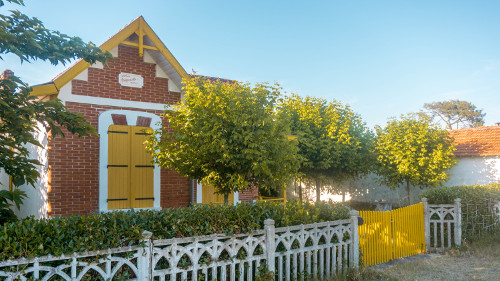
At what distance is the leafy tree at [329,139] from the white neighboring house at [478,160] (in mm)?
4898

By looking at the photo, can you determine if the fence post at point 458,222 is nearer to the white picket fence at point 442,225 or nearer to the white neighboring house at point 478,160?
the white picket fence at point 442,225

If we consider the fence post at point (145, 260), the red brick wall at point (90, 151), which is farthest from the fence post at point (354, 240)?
the red brick wall at point (90, 151)

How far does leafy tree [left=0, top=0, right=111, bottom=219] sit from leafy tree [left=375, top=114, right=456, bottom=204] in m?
17.1

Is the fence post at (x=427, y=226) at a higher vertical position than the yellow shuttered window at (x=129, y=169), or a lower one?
lower

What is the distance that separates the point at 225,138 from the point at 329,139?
1460 centimetres

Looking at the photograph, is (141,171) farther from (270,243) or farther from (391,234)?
(391,234)

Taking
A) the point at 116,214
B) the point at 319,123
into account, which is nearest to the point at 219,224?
A: the point at 116,214

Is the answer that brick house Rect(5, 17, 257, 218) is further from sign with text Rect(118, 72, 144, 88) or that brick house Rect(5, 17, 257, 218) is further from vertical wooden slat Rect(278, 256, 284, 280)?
vertical wooden slat Rect(278, 256, 284, 280)

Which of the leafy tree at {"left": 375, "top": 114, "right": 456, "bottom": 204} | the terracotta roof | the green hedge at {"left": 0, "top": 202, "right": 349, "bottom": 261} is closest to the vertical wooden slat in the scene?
the green hedge at {"left": 0, "top": 202, "right": 349, "bottom": 261}

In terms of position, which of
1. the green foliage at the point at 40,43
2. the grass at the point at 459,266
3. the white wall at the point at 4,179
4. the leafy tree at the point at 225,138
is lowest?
the grass at the point at 459,266

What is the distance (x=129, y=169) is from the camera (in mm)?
9609

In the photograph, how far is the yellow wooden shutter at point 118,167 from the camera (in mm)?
9328

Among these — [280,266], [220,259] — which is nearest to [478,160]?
[280,266]

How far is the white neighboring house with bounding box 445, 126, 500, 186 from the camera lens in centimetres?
2053
